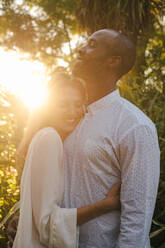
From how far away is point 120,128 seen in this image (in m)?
1.64

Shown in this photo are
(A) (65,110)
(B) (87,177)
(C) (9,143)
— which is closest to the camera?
(B) (87,177)

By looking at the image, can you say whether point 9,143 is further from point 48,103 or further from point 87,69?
point 87,69

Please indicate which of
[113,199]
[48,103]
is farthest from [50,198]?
[48,103]

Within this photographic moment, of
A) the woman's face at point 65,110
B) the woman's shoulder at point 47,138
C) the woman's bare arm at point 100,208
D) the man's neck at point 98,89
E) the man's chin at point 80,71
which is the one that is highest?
the man's chin at point 80,71

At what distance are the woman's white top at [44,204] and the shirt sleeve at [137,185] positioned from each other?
331 mm

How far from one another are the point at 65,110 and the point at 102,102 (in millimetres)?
309

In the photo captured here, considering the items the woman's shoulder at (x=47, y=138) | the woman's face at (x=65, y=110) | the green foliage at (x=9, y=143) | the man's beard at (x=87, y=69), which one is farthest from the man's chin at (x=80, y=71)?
the green foliage at (x=9, y=143)

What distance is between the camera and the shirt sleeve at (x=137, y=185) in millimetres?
1533

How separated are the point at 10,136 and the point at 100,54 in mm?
1778

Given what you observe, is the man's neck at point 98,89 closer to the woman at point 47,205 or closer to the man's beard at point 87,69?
the man's beard at point 87,69

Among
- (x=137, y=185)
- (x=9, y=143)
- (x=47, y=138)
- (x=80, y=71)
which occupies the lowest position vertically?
(x=137, y=185)

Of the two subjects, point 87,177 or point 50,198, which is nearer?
point 50,198

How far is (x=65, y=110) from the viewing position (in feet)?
5.97

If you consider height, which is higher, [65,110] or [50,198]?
[65,110]
